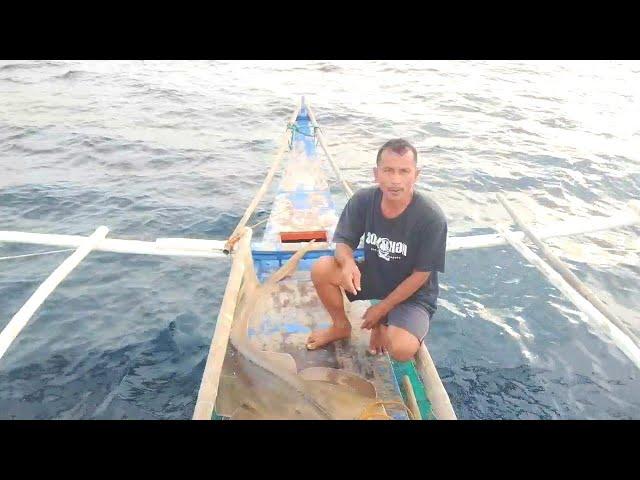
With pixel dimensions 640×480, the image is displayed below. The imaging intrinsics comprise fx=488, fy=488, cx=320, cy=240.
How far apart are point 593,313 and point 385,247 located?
1.64 meters

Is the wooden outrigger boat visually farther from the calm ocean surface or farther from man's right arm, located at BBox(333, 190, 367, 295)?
the calm ocean surface

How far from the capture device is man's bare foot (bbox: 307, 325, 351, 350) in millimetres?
3504

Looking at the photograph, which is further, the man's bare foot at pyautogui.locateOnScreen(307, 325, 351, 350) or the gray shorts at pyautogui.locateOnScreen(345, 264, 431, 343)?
the man's bare foot at pyautogui.locateOnScreen(307, 325, 351, 350)

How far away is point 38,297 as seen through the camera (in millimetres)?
3721

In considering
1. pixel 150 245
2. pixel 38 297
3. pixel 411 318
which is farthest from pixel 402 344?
pixel 38 297

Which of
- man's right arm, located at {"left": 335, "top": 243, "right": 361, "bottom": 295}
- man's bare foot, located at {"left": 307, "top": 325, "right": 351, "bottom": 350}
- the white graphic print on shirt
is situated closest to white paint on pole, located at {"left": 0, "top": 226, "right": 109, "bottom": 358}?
man's bare foot, located at {"left": 307, "top": 325, "right": 351, "bottom": 350}

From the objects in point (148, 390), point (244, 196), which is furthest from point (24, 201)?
point (148, 390)

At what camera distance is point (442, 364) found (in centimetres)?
451

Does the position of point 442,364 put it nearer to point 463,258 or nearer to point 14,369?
point 463,258

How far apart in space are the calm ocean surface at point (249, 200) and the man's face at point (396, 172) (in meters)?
2.02

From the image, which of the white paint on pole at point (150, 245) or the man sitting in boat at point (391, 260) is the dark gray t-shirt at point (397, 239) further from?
the white paint on pole at point (150, 245)

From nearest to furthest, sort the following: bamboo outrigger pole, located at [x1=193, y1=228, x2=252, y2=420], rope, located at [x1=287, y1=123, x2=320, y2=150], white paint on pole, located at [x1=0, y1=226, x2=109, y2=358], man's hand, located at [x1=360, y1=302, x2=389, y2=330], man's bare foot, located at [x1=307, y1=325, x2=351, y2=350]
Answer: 1. bamboo outrigger pole, located at [x1=193, y1=228, x2=252, y2=420]
2. man's hand, located at [x1=360, y1=302, x2=389, y2=330]
3. white paint on pole, located at [x1=0, y1=226, x2=109, y2=358]
4. man's bare foot, located at [x1=307, y1=325, x2=351, y2=350]
5. rope, located at [x1=287, y1=123, x2=320, y2=150]

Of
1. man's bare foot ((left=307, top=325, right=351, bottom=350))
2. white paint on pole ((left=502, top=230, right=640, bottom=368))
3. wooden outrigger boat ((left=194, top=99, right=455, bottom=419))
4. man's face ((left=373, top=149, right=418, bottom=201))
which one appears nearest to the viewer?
wooden outrigger boat ((left=194, top=99, right=455, bottom=419))

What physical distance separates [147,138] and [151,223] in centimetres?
387
